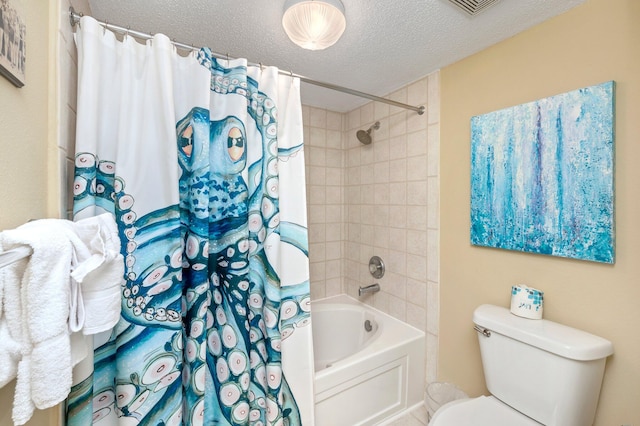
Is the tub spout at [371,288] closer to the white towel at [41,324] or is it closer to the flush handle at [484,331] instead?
the flush handle at [484,331]

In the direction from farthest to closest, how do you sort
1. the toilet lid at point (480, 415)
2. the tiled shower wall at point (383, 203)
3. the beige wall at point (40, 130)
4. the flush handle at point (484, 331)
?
the tiled shower wall at point (383, 203), the flush handle at point (484, 331), the toilet lid at point (480, 415), the beige wall at point (40, 130)

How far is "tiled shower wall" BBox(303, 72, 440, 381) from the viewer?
5.53 feet

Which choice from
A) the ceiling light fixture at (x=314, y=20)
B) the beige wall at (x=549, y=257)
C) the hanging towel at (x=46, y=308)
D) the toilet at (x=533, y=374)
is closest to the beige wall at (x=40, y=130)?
the hanging towel at (x=46, y=308)

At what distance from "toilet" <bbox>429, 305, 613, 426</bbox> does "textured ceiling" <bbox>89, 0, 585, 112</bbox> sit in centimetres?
137

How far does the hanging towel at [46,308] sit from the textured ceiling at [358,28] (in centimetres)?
109

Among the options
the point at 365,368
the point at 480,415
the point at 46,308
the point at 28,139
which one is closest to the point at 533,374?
the point at 480,415

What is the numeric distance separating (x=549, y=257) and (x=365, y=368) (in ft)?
3.54

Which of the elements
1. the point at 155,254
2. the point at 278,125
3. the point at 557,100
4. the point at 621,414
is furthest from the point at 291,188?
the point at 621,414

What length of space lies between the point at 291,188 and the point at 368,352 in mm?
1068

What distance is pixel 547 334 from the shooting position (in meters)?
1.06

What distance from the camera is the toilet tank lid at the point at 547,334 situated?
0.98 meters

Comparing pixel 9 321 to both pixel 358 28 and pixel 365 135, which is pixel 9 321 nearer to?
pixel 358 28

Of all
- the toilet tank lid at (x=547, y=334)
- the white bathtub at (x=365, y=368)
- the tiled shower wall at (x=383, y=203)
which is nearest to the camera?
the toilet tank lid at (x=547, y=334)

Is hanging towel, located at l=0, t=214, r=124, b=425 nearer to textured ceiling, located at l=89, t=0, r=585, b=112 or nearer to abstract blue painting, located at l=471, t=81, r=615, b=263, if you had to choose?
textured ceiling, located at l=89, t=0, r=585, b=112
